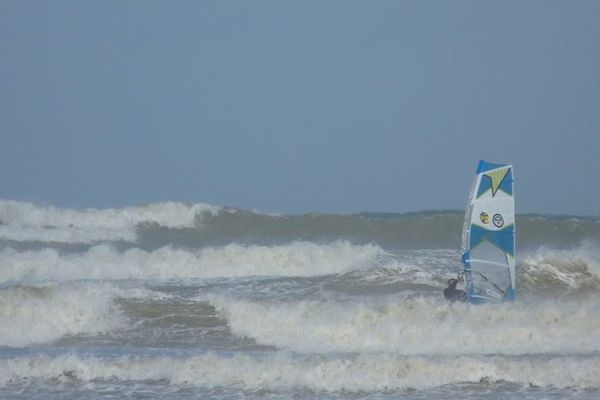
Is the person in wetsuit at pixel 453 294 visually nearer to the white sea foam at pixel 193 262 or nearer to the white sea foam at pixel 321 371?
the white sea foam at pixel 321 371

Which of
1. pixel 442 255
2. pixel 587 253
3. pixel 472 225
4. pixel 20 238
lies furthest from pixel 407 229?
pixel 472 225

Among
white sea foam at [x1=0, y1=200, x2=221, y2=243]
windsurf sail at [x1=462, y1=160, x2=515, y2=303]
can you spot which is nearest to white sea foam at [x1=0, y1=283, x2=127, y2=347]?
windsurf sail at [x1=462, y1=160, x2=515, y2=303]

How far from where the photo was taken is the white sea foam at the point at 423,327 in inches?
437

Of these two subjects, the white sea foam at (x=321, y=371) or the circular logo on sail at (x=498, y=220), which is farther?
the circular logo on sail at (x=498, y=220)

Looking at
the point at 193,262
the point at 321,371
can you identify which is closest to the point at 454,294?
the point at 321,371

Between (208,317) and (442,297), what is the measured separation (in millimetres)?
3309

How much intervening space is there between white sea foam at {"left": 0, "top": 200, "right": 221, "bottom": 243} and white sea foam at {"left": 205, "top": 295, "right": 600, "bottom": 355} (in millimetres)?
11928

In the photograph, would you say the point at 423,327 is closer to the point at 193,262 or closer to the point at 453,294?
the point at 453,294

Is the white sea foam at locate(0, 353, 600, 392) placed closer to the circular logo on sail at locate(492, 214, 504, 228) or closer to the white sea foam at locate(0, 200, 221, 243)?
the circular logo on sail at locate(492, 214, 504, 228)

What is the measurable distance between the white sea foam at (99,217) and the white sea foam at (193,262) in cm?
534

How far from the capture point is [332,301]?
1365cm

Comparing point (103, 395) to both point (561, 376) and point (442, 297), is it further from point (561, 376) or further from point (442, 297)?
point (442, 297)

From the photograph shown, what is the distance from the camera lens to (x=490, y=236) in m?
12.1

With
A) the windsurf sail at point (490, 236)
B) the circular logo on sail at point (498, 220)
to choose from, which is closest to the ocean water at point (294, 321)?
the windsurf sail at point (490, 236)
